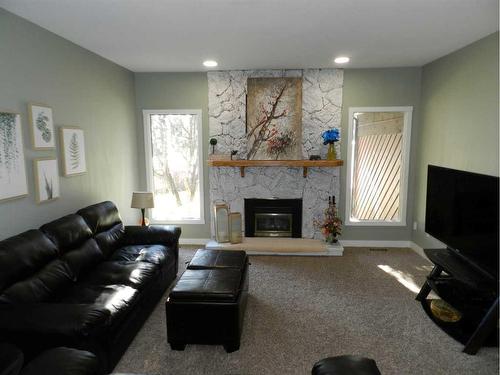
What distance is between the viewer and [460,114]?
12.8ft

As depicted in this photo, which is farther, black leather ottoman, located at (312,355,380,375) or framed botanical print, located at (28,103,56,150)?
framed botanical print, located at (28,103,56,150)

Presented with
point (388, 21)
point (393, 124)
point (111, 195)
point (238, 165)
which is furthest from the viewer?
point (393, 124)

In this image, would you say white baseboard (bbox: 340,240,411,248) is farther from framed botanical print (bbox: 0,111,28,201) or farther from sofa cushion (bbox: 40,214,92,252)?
framed botanical print (bbox: 0,111,28,201)

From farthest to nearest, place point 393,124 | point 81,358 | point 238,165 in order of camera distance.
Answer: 1. point 393,124
2. point 238,165
3. point 81,358

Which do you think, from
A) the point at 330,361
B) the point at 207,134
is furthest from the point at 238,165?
the point at 330,361

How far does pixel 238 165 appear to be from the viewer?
5.00m

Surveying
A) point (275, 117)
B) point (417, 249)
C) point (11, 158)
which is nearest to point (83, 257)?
point (11, 158)

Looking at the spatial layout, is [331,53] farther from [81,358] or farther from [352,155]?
[81,358]

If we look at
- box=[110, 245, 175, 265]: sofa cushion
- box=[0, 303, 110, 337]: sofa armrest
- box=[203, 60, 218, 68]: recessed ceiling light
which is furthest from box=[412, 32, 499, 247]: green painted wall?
box=[0, 303, 110, 337]: sofa armrest

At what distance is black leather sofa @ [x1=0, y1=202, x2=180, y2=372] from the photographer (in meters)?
2.05

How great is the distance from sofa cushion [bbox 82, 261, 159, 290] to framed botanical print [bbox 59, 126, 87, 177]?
1.12 m

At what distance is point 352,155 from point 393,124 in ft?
3.06

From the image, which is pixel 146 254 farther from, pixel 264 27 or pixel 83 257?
pixel 264 27

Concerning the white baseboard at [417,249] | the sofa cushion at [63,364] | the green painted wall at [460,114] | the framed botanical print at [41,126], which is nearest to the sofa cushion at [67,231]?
the framed botanical print at [41,126]
